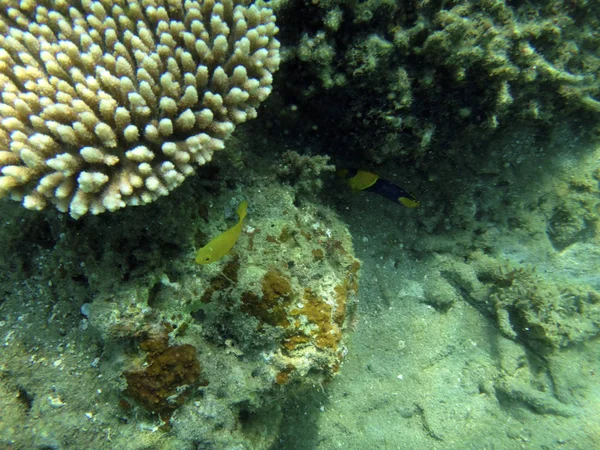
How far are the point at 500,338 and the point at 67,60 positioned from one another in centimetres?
575

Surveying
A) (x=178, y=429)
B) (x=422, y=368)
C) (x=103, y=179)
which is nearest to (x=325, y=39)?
(x=103, y=179)

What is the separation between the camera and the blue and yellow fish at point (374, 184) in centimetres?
414

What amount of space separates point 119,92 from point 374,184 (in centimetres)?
279

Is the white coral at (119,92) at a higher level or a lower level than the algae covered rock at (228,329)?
higher

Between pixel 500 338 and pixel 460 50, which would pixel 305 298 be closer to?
pixel 460 50

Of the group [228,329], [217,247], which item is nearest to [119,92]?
[217,247]

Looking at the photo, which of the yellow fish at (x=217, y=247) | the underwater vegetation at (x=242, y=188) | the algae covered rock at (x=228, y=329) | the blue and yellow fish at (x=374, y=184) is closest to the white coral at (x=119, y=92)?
the underwater vegetation at (x=242, y=188)

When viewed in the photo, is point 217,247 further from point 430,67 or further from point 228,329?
point 430,67

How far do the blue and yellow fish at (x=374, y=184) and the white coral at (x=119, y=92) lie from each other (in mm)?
1711

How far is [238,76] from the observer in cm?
263

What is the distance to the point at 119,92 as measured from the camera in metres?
2.47

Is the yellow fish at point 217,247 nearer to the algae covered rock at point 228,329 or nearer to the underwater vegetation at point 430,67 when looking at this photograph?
the algae covered rock at point 228,329

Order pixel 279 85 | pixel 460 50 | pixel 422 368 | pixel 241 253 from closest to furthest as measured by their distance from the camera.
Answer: pixel 241 253
pixel 460 50
pixel 279 85
pixel 422 368

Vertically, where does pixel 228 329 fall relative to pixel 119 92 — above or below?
below
